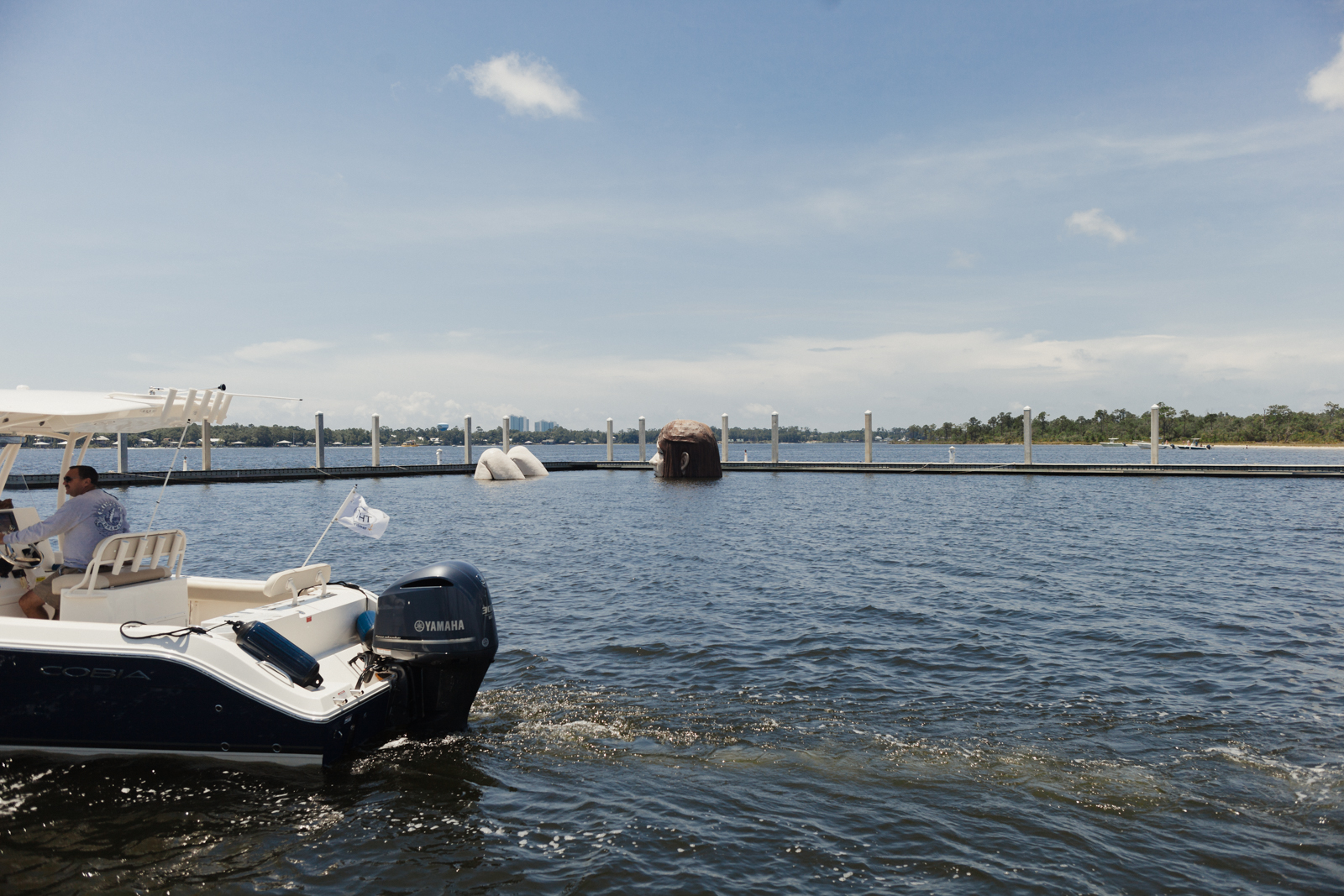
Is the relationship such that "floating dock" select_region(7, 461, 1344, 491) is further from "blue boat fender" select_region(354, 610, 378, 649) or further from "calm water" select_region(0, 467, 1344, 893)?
"blue boat fender" select_region(354, 610, 378, 649)

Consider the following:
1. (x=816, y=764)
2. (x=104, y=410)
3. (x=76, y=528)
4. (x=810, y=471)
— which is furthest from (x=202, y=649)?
(x=810, y=471)

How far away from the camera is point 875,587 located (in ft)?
43.2

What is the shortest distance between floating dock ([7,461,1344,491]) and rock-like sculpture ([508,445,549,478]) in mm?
3491

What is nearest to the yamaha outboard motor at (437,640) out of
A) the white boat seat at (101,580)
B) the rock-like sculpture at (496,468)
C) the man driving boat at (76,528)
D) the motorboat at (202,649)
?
the motorboat at (202,649)

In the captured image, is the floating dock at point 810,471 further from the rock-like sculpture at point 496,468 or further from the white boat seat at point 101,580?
the white boat seat at point 101,580

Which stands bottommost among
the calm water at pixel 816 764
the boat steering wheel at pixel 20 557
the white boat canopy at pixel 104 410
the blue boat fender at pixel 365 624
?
the calm water at pixel 816 764

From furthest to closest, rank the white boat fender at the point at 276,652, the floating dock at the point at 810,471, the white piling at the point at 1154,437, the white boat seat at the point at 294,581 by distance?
the white piling at the point at 1154,437 → the floating dock at the point at 810,471 → the white boat seat at the point at 294,581 → the white boat fender at the point at 276,652

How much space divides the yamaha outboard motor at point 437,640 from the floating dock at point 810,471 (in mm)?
31135

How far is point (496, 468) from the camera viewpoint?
40438mm

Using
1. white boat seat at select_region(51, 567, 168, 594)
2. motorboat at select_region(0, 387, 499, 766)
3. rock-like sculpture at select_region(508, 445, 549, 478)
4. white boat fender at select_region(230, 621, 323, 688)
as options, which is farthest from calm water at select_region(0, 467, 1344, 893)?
rock-like sculpture at select_region(508, 445, 549, 478)

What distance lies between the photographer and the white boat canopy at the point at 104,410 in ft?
21.4

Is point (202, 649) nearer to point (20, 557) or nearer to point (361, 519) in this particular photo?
point (361, 519)

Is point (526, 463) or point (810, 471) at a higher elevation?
point (526, 463)

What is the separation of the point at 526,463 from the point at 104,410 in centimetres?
3634
